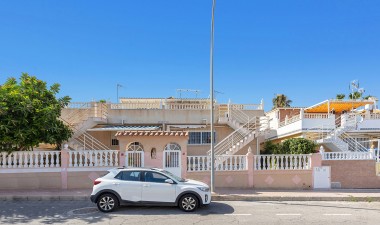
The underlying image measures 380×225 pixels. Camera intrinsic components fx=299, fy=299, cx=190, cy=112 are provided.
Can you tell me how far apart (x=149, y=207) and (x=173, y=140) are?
14.1 feet

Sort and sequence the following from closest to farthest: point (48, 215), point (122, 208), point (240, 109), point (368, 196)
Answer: point (48, 215), point (122, 208), point (368, 196), point (240, 109)

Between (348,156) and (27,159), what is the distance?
15577 millimetres

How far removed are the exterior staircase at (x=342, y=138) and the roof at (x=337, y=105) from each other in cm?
187

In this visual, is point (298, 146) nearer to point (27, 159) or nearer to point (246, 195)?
point (246, 195)

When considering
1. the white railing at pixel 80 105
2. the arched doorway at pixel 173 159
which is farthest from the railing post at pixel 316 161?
the white railing at pixel 80 105

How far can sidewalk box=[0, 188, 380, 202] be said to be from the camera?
39.0 ft

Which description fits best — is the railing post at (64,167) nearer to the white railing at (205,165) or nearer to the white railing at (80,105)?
the white railing at (205,165)

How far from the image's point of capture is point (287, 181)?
1439 cm

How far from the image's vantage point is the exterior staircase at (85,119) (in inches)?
806

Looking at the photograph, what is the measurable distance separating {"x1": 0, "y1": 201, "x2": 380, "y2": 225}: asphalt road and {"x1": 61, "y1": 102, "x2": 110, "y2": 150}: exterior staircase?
30.2ft

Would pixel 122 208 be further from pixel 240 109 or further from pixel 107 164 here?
pixel 240 109

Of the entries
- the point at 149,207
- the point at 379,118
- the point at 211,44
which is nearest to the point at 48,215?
the point at 149,207

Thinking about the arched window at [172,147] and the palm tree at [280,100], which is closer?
the arched window at [172,147]

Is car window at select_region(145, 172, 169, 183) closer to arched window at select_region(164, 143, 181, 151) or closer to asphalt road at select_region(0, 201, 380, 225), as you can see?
asphalt road at select_region(0, 201, 380, 225)
